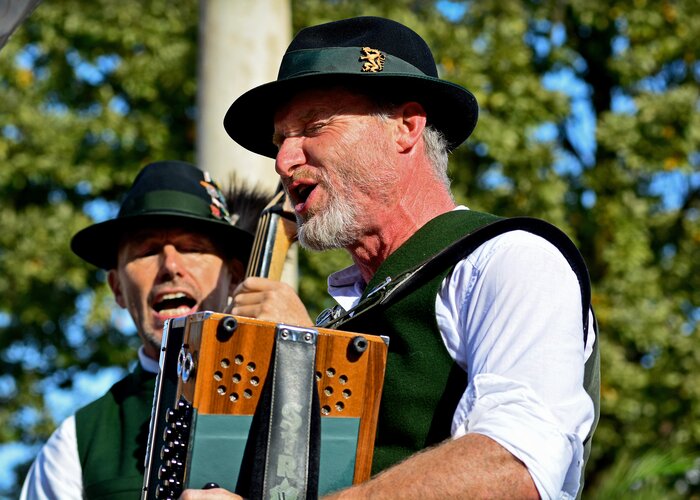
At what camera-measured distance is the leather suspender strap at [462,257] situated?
8.41ft

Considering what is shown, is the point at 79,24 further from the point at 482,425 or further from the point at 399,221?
the point at 482,425

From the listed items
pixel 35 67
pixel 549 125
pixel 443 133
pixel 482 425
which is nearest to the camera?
pixel 482 425

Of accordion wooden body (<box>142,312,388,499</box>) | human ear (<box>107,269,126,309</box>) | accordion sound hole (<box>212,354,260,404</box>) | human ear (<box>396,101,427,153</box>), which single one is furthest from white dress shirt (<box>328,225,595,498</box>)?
human ear (<box>107,269,126,309</box>)

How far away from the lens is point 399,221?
9.85 ft

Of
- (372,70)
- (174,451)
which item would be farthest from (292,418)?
(372,70)

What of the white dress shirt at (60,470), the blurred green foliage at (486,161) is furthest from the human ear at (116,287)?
the blurred green foliage at (486,161)

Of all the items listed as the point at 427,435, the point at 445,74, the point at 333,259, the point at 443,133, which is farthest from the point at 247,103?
the point at 445,74

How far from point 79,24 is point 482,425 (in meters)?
10.3

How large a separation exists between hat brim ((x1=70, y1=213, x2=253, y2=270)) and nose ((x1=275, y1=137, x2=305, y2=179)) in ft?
4.77

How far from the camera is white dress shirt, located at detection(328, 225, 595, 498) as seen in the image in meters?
2.26

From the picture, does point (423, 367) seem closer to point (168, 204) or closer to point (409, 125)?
point (409, 125)

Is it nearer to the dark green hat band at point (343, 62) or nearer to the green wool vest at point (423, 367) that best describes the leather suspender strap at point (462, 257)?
the green wool vest at point (423, 367)

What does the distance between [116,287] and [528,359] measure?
2.69m

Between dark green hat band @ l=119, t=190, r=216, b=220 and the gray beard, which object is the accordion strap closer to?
the gray beard
